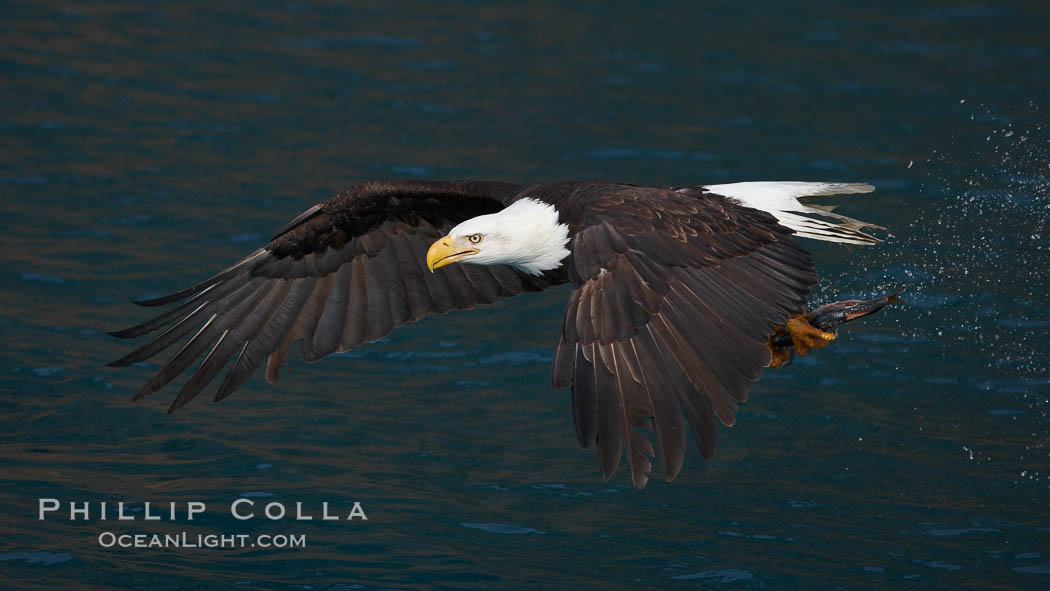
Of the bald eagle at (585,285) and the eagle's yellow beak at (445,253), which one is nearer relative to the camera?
the bald eagle at (585,285)

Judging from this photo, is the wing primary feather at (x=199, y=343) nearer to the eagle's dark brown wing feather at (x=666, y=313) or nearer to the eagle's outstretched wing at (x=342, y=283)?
the eagle's outstretched wing at (x=342, y=283)

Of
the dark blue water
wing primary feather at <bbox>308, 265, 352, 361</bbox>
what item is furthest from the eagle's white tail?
wing primary feather at <bbox>308, 265, 352, 361</bbox>

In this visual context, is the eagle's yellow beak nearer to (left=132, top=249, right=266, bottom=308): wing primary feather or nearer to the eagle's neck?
→ the eagle's neck

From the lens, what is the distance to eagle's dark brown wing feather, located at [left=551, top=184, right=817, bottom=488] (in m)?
4.72

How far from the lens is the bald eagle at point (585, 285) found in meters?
4.82

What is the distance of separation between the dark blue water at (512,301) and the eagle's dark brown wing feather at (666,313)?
126cm

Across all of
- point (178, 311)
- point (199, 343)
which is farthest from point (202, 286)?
point (199, 343)

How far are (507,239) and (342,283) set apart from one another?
1.25 m

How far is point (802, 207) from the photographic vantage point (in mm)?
6211

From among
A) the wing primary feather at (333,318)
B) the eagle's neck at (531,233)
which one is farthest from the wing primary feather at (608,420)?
the wing primary feather at (333,318)

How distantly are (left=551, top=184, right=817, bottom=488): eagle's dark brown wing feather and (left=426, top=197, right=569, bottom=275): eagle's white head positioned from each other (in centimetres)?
36

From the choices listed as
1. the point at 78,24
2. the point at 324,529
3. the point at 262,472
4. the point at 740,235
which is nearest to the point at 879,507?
the point at 740,235

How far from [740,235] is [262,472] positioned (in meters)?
2.77

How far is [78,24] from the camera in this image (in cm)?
1259
